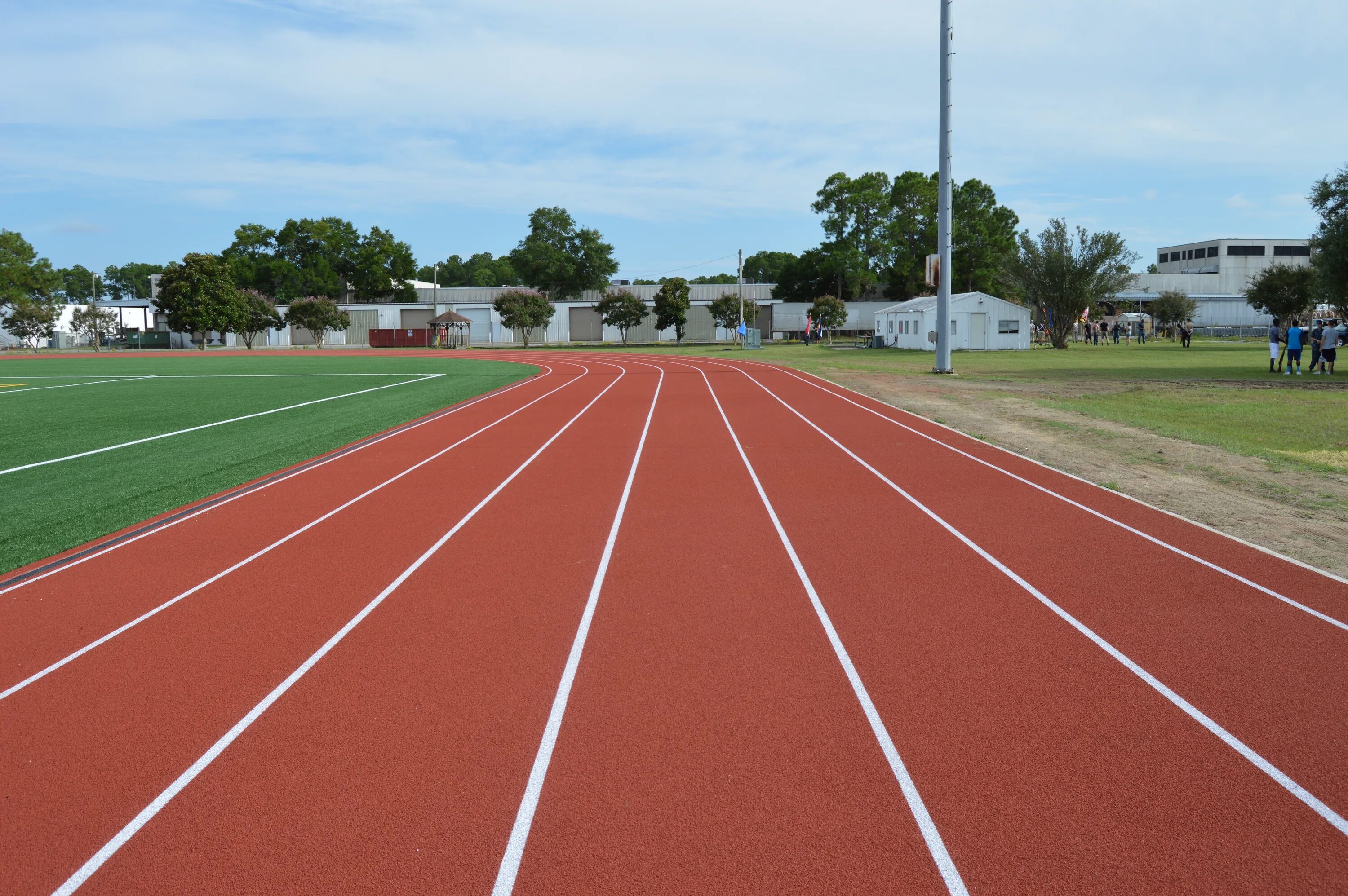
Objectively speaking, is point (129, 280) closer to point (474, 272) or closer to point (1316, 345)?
point (474, 272)

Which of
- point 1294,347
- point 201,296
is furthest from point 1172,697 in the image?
point 201,296

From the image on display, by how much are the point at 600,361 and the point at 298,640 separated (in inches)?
1372

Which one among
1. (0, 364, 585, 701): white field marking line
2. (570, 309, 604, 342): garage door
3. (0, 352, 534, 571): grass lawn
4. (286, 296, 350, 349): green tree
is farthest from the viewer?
(570, 309, 604, 342): garage door

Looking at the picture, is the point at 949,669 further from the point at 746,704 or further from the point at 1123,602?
the point at 1123,602

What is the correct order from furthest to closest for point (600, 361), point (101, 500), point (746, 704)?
point (600, 361)
point (101, 500)
point (746, 704)

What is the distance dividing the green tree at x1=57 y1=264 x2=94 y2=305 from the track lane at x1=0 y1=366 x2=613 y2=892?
461 feet

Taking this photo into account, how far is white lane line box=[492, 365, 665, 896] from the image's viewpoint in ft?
11.1

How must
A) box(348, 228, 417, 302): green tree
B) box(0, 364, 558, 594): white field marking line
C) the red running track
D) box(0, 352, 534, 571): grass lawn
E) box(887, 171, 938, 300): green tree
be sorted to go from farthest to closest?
box(348, 228, 417, 302): green tree, box(887, 171, 938, 300): green tree, box(0, 352, 534, 571): grass lawn, box(0, 364, 558, 594): white field marking line, the red running track

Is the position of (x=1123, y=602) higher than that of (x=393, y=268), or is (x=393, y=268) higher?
(x=393, y=268)

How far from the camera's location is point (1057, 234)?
176 feet

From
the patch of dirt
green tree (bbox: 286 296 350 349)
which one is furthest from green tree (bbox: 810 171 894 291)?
the patch of dirt

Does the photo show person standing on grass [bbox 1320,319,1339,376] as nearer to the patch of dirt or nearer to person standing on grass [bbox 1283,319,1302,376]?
person standing on grass [bbox 1283,319,1302,376]

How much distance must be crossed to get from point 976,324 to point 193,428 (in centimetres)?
3956

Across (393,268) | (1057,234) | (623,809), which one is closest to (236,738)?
(623,809)
